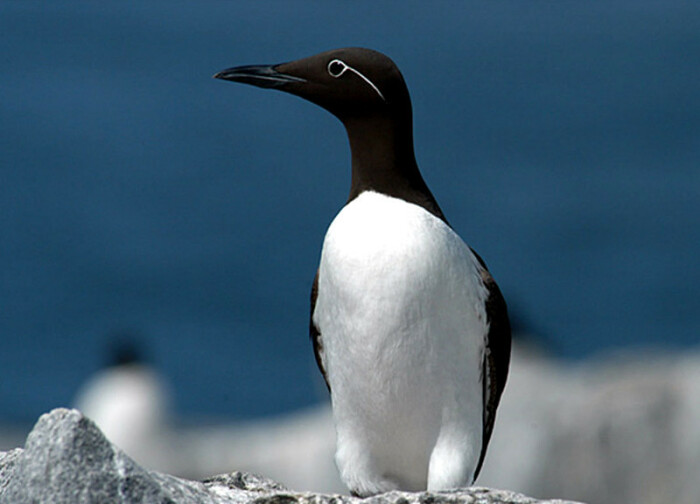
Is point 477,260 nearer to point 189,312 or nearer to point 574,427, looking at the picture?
point 574,427

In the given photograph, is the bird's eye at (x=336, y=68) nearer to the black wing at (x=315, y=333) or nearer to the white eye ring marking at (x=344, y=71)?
the white eye ring marking at (x=344, y=71)

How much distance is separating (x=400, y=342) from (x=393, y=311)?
0.42 ft

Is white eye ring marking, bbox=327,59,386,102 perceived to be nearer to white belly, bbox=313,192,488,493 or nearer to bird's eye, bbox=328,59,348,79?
bird's eye, bbox=328,59,348,79

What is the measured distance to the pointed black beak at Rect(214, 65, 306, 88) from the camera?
554cm

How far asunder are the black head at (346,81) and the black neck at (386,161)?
1.8 inches

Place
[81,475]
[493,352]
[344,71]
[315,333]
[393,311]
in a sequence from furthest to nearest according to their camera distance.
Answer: [315,333]
[493,352]
[344,71]
[393,311]
[81,475]

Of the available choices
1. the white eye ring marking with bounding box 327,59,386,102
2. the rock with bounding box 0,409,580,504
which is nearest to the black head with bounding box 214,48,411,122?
the white eye ring marking with bounding box 327,59,386,102

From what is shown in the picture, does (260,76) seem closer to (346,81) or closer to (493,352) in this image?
(346,81)

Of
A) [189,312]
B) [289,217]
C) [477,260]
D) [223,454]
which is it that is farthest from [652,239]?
[477,260]

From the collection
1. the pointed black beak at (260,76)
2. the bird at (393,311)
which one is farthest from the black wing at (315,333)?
the pointed black beak at (260,76)

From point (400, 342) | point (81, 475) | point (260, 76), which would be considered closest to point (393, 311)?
point (400, 342)

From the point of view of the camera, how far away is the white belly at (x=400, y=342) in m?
5.17

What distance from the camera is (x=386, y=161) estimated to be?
5.44m

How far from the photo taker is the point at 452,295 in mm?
5301
